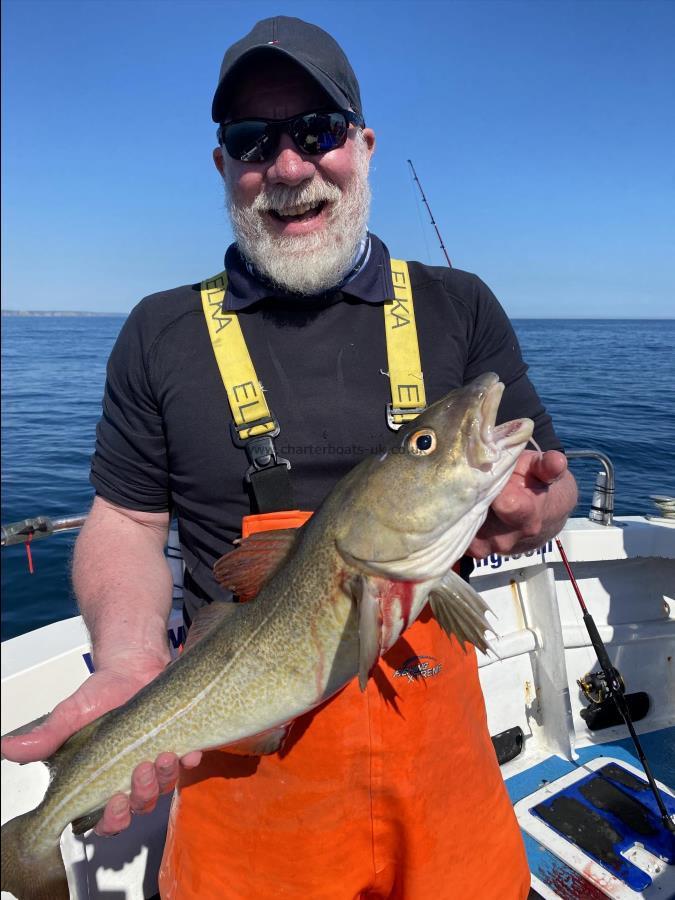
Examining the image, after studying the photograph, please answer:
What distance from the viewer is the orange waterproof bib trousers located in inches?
88.2

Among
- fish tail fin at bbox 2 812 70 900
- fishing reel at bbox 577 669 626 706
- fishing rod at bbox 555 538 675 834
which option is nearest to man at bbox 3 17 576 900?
fish tail fin at bbox 2 812 70 900

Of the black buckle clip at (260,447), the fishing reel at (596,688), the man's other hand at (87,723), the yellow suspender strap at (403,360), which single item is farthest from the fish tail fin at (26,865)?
the fishing reel at (596,688)

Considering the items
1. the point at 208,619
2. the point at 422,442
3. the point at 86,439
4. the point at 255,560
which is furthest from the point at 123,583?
the point at 86,439

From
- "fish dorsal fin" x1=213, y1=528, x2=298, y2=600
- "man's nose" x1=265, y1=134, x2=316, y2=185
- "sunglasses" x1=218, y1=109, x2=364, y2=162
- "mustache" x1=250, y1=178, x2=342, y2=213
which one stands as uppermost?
"sunglasses" x1=218, y1=109, x2=364, y2=162

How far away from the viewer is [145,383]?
2621 millimetres

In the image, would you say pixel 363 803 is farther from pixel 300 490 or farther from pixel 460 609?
pixel 300 490

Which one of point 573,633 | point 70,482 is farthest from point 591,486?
point 70,482

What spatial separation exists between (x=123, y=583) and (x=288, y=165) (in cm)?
185

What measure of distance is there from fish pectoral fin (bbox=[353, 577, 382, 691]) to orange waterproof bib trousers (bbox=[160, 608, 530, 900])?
0.44 metres

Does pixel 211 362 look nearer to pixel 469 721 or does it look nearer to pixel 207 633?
pixel 207 633

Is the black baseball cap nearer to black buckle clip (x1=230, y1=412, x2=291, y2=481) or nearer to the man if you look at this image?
the man

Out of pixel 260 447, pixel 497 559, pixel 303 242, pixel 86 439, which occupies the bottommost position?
pixel 86 439

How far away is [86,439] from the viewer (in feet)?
51.4

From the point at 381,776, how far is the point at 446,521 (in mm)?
1043
